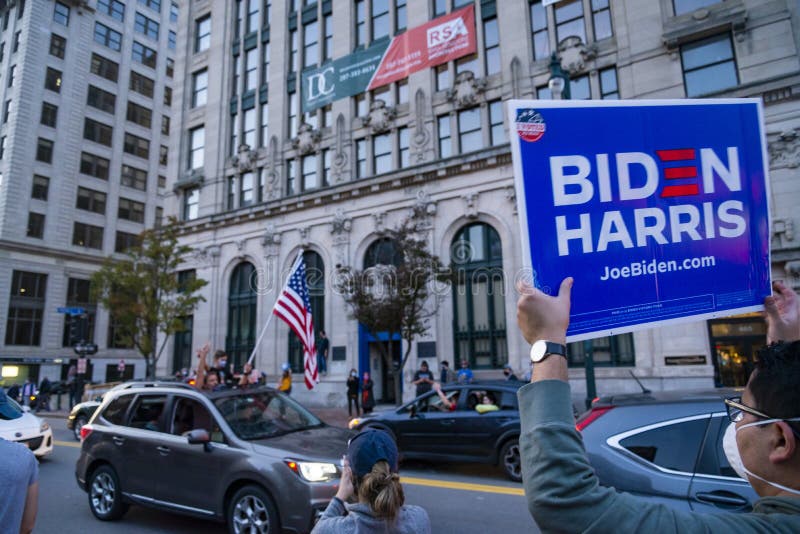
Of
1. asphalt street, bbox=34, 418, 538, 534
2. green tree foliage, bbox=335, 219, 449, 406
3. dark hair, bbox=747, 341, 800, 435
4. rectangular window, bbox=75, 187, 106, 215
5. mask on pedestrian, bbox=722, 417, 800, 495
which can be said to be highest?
rectangular window, bbox=75, 187, 106, 215

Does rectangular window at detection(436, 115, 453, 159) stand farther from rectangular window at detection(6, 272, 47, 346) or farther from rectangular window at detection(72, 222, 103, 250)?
rectangular window at detection(72, 222, 103, 250)

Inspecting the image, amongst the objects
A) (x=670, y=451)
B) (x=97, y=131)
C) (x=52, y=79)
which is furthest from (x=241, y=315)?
(x=52, y=79)

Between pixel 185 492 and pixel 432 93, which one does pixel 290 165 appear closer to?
pixel 432 93

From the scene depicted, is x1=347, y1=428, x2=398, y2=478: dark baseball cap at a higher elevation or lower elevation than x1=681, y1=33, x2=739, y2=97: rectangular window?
lower

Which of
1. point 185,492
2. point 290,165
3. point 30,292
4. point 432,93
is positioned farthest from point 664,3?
point 30,292

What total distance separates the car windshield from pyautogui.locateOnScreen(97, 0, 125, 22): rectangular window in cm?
5939

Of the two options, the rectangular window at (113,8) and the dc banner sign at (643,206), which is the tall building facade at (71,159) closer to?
the rectangular window at (113,8)

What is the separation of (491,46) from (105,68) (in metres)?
45.2

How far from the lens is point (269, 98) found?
96.3 feet

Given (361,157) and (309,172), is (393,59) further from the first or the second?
(309,172)

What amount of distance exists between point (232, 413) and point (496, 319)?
634 inches

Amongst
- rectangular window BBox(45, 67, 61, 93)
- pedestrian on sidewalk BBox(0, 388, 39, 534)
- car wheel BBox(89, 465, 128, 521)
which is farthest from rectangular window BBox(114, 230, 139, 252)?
pedestrian on sidewalk BBox(0, 388, 39, 534)

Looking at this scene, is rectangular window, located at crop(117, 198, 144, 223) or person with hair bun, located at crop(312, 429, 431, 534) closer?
person with hair bun, located at crop(312, 429, 431, 534)

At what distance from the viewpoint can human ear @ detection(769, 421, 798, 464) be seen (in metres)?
1.33
